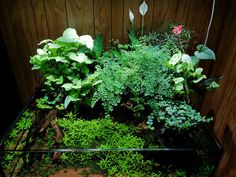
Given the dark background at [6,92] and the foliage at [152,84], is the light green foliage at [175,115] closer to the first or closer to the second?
the foliage at [152,84]

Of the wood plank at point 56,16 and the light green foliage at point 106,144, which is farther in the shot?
the wood plank at point 56,16

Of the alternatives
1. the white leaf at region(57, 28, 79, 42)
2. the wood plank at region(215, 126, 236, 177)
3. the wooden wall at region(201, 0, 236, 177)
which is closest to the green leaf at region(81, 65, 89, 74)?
the white leaf at region(57, 28, 79, 42)

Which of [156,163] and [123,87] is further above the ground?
[123,87]

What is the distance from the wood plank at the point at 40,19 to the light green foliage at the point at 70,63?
322 millimetres

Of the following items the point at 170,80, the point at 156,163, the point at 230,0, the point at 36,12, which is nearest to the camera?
the point at 156,163

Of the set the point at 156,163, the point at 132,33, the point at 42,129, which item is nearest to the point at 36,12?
the point at 132,33

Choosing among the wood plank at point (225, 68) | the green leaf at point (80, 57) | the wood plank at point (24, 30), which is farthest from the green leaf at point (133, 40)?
the wood plank at point (24, 30)

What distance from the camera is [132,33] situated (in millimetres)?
1908

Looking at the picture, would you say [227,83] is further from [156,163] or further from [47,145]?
[47,145]

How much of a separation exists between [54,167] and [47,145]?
184mm

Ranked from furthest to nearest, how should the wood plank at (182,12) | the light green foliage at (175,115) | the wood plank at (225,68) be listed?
the wood plank at (182,12)
the wood plank at (225,68)
the light green foliage at (175,115)

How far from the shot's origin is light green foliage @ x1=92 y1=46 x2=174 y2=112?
1593mm

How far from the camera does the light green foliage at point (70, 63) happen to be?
1731 mm

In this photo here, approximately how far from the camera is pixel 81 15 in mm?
1982
